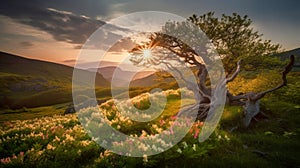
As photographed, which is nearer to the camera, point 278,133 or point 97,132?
point 97,132

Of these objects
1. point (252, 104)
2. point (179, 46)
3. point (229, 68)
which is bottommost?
point (252, 104)

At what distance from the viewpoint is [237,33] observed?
21750 millimetres

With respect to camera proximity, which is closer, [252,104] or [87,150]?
[87,150]

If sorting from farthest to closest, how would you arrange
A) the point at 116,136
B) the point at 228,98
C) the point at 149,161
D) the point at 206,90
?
1. the point at 206,90
2. the point at 228,98
3. the point at 116,136
4. the point at 149,161

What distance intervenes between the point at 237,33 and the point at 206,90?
6.12 metres

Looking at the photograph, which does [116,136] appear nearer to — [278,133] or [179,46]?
[278,133]

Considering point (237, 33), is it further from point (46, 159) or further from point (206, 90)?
point (46, 159)

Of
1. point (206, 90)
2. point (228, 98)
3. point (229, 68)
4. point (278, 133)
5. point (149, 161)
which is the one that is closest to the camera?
point (149, 161)

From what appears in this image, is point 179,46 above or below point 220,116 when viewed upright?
above

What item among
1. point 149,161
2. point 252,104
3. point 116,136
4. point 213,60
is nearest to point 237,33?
point 213,60

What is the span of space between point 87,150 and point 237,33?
17.7 metres

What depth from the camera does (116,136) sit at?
38.2 ft

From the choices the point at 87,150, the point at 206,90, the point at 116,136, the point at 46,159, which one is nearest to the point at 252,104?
the point at 206,90

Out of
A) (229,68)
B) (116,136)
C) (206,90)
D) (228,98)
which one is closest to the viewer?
(116,136)
